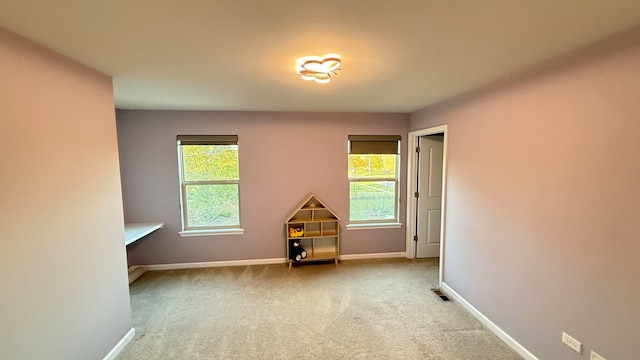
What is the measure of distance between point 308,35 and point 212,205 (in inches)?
124

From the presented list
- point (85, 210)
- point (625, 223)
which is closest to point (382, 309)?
point (625, 223)

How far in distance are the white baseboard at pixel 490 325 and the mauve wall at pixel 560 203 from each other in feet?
0.17

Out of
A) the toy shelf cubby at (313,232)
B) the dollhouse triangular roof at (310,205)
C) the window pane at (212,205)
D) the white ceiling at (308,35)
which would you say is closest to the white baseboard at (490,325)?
the toy shelf cubby at (313,232)

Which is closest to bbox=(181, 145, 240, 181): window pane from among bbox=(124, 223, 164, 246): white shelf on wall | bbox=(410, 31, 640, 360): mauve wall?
bbox=(124, 223, 164, 246): white shelf on wall

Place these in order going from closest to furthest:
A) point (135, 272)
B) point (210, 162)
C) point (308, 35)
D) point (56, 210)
A: point (308, 35)
point (56, 210)
point (135, 272)
point (210, 162)

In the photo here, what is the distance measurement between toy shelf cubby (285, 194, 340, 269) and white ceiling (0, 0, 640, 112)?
2070 millimetres

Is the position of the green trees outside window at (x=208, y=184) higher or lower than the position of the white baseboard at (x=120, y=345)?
higher

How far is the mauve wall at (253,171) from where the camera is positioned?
3.71 m

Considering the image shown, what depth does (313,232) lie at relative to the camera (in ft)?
13.3

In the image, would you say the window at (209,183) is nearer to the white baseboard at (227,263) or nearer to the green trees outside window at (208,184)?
the green trees outside window at (208,184)

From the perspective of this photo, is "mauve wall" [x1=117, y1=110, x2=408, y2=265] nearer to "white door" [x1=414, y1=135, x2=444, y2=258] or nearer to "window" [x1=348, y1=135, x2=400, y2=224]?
"window" [x1=348, y1=135, x2=400, y2=224]

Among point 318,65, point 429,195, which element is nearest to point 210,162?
point 318,65

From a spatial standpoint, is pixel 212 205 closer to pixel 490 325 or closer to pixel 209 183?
pixel 209 183

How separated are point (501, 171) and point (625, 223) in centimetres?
93
